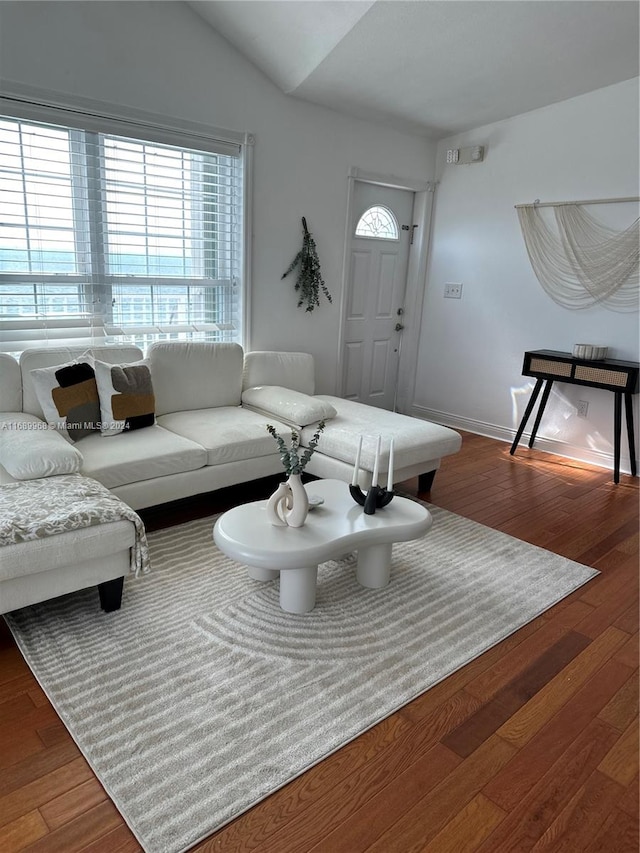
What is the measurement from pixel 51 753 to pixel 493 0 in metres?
3.91

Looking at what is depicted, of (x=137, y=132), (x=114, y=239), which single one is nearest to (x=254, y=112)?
(x=137, y=132)

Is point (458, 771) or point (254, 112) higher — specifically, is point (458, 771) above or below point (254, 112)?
below

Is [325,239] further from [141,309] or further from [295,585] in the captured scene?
[295,585]

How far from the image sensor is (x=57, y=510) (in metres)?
2.15

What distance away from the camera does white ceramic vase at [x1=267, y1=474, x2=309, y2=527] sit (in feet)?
7.51

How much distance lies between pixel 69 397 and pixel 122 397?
10.2 inches

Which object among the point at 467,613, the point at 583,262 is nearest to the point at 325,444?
the point at 467,613

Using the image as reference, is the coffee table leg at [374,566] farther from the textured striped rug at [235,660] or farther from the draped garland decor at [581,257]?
the draped garland decor at [581,257]

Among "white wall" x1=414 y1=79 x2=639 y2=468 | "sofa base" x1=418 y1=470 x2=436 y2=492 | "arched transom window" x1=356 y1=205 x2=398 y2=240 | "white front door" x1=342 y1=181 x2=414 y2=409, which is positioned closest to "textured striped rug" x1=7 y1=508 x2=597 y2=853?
"sofa base" x1=418 y1=470 x2=436 y2=492

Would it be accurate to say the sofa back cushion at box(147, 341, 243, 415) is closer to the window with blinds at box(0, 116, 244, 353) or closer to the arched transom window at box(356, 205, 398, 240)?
the window with blinds at box(0, 116, 244, 353)

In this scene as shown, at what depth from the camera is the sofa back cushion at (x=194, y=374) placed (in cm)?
357

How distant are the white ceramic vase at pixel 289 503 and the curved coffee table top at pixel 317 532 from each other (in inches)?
1.2

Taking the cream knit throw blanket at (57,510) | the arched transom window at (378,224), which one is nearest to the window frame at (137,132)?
the arched transom window at (378,224)

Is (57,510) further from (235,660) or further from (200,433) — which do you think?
(200,433)
